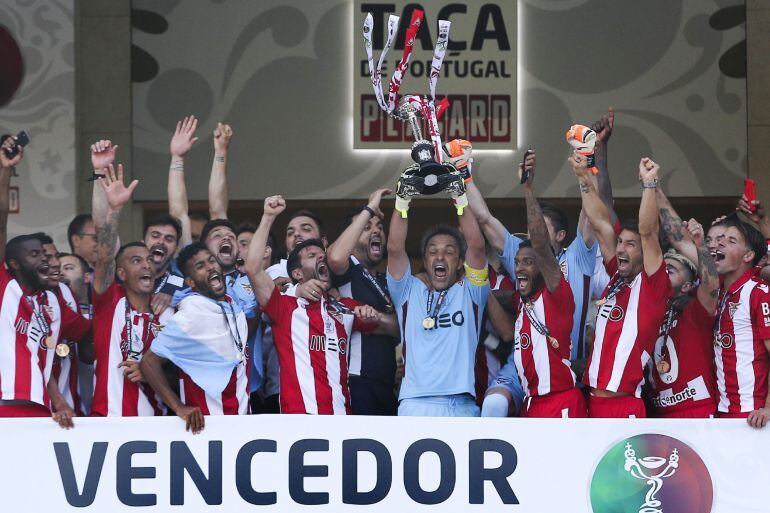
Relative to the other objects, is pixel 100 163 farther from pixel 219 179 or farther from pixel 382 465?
pixel 382 465

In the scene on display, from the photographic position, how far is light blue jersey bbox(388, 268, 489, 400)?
7035mm

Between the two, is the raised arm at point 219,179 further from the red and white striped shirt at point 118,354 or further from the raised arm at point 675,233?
the raised arm at point 675,233

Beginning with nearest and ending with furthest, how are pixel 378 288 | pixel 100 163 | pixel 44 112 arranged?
pixel 378 288, pixel 100 163, pixel 44 112

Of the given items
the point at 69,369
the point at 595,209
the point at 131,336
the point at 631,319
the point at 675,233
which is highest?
the point at 595,209

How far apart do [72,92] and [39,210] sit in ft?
3.94

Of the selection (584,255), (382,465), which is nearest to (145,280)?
(382,465)

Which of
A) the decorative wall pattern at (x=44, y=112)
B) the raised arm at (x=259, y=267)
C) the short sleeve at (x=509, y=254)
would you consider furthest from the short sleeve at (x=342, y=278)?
the decorative wall pattern at (x=44, y=112)

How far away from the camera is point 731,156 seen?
12.5m

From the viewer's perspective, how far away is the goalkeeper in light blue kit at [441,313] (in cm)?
704

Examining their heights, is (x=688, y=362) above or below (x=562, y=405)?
above

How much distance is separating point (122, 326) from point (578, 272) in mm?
2724

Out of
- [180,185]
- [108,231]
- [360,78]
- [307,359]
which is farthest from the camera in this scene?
[360,78]

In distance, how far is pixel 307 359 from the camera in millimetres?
7047

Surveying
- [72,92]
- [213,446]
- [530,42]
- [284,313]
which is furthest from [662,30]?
[213,446]
